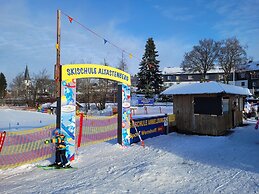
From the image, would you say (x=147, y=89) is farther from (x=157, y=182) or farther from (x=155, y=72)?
(x=157, y=182)

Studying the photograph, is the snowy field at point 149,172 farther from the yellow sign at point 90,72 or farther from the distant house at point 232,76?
the distant house at point 232,76

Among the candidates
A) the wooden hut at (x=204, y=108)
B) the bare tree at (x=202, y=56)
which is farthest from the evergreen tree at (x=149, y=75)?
the wooden hut at (x=204, y=108)

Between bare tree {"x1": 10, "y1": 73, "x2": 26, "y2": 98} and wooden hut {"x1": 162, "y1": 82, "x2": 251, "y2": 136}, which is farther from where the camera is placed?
bare tree {"x1": 10, "y1": 73, "x2": 26, "y2": 98}

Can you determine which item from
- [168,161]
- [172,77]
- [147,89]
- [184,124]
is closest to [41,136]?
[168,161]

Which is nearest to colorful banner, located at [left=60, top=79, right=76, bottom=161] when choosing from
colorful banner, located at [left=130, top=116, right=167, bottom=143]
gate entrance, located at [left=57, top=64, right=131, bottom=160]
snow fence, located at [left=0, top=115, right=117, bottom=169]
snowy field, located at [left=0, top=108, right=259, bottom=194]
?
gate entrance, located at [left=57, top=64, right=131, bottom=160]

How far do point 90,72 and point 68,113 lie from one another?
190cm

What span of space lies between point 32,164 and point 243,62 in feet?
186

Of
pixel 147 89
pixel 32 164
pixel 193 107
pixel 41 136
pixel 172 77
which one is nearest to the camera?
pixel 32 164

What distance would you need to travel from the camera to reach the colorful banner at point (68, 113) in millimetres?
8633

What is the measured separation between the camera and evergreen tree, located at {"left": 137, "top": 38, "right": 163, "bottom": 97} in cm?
4878

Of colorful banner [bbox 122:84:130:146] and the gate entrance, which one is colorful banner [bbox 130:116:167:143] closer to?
colorful banner [bbox 122:84:130:146]

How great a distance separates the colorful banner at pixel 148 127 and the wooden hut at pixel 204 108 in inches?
67.7

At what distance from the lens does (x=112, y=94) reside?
4991cm

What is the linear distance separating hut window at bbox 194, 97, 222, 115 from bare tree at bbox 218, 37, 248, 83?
44442mm
